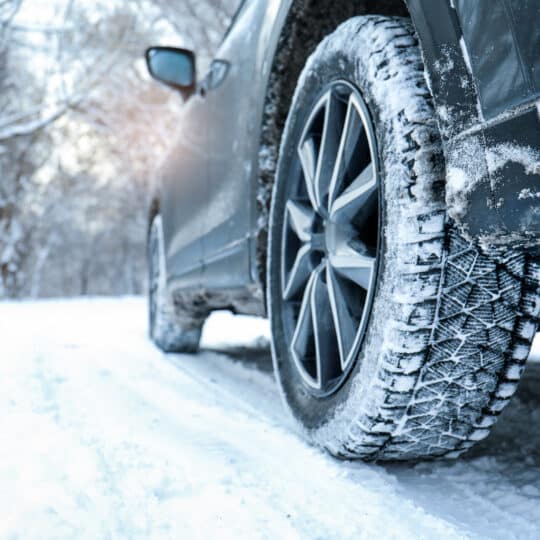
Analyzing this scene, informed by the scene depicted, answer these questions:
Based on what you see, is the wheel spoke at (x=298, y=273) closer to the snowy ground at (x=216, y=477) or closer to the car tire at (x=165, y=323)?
the snowy ground at (x=216, y=477)

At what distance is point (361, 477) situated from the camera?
4.42ft

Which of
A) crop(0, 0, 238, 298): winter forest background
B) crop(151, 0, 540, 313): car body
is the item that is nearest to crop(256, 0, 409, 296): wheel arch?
crop(151, 0, 540, 313): car body

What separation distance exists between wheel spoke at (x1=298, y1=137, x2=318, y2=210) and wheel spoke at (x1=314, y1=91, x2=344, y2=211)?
3 cm

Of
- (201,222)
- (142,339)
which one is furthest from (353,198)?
(142,339)

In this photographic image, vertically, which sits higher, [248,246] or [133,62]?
[133,62]

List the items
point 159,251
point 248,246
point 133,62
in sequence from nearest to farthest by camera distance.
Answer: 1. point 248,246
2. point 159,251
3. point 133,62

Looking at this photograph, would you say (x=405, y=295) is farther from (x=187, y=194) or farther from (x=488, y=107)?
(x=187, y=194)

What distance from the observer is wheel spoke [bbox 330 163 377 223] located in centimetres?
129

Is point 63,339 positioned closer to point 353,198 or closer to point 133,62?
point 353,198

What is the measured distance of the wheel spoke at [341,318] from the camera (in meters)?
1.38

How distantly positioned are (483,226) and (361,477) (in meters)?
0.70

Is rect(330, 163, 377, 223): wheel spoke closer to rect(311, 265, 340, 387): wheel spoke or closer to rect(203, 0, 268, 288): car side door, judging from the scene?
rect(311, 265, 340, 387): wheel spoke

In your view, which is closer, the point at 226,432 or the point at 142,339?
the point at 226,432

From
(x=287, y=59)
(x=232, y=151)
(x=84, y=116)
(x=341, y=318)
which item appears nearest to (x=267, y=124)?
(x=287, y=59)
